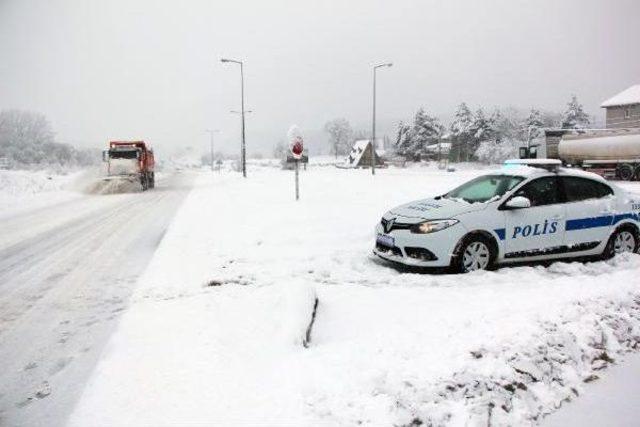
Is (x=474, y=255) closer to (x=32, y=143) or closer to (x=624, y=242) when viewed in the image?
(x=624, y=242)

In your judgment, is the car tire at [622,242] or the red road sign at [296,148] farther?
the red road sign at [296,148]

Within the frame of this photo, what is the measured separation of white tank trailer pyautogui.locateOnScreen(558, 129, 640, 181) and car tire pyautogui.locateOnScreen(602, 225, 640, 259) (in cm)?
2712

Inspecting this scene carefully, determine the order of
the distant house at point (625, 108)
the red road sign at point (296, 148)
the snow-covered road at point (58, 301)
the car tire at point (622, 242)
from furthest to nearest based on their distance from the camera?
the distant house at point (625, 108), the red road sign at point (296, 148), the car tire at point (622, 242), the snow-covered road at point (58, 301)

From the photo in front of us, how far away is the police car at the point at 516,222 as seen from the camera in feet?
24.8

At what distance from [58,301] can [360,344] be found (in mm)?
4321

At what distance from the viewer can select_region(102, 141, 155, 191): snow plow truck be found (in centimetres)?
2867

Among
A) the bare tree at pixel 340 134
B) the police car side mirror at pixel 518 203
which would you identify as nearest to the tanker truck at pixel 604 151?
the police car side mirror at pixel 518 203

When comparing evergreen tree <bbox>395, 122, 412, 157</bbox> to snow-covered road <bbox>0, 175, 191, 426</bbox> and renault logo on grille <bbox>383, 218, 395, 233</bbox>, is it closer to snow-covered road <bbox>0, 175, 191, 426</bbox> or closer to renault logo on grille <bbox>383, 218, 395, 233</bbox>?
snow-covered road <bbox>0, 175, 191, 426</bbox>

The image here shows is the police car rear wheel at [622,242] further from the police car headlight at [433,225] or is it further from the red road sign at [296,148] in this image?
the red road sign at [296,148]

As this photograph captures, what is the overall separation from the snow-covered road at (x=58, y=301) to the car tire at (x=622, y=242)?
7.64m

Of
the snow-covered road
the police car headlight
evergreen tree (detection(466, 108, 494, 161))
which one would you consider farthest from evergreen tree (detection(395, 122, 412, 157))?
the police car headlight

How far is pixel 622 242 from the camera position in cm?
862

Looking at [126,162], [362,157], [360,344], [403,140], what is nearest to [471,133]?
[403,140]

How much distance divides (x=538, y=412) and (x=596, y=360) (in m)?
1.42
